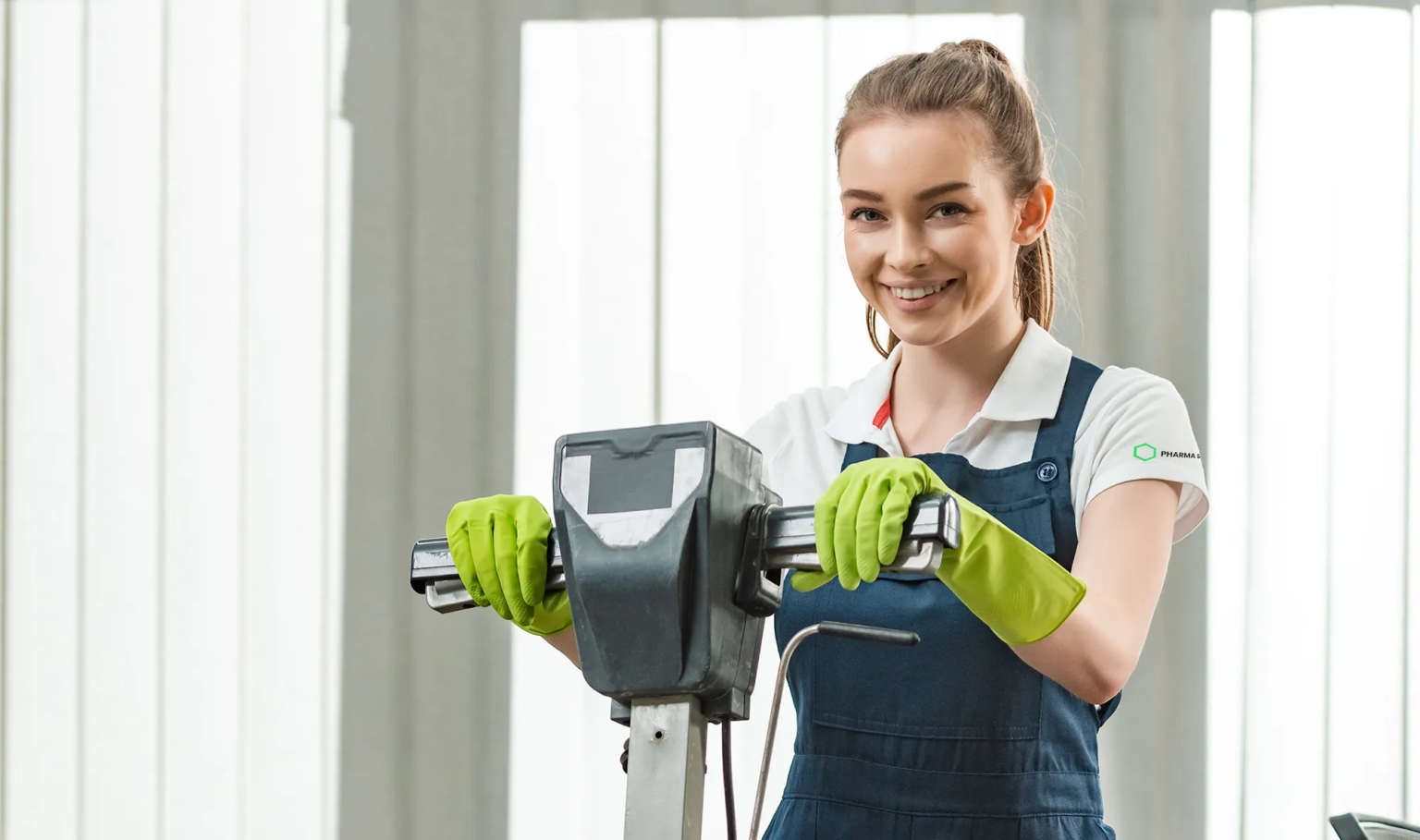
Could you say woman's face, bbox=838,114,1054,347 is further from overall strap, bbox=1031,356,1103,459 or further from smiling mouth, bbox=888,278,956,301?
overall strap, bbox=1031,356,1103,459

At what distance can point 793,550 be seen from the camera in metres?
0.88

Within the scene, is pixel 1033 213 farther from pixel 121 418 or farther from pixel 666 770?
pixel 121 418

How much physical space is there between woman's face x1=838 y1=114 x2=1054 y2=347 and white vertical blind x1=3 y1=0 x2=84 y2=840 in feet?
5.39

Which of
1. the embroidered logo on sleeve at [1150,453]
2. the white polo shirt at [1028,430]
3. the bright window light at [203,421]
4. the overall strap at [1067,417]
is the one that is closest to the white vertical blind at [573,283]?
the bright window light at [203,421]

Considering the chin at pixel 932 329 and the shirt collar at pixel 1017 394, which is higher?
the chin at pixel 932 329

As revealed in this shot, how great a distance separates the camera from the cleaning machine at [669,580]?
2.67ft

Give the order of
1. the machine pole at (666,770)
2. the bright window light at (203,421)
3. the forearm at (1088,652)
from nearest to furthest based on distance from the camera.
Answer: the machine pole at (666,770) < the forearm at (1088,652) < the bright window light at (203,421)

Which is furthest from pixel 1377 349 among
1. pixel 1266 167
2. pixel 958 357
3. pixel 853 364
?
pixel 958 357

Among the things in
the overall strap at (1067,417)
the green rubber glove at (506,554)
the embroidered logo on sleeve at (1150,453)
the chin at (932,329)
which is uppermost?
the chin at (932,329)

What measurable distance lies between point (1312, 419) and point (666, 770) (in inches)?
62.1

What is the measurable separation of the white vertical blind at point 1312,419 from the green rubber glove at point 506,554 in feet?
4.66

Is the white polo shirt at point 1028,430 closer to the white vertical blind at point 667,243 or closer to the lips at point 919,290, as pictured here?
the lips at point 919,290

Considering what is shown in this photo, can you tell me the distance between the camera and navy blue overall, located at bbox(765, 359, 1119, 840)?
1195mm

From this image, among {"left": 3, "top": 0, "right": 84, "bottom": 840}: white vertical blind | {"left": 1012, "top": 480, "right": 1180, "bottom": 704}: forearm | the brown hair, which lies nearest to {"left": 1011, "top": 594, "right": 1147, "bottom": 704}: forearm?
{"left": 1012, "top": 480, "right": 1180, "bottom": 704}: forearm
